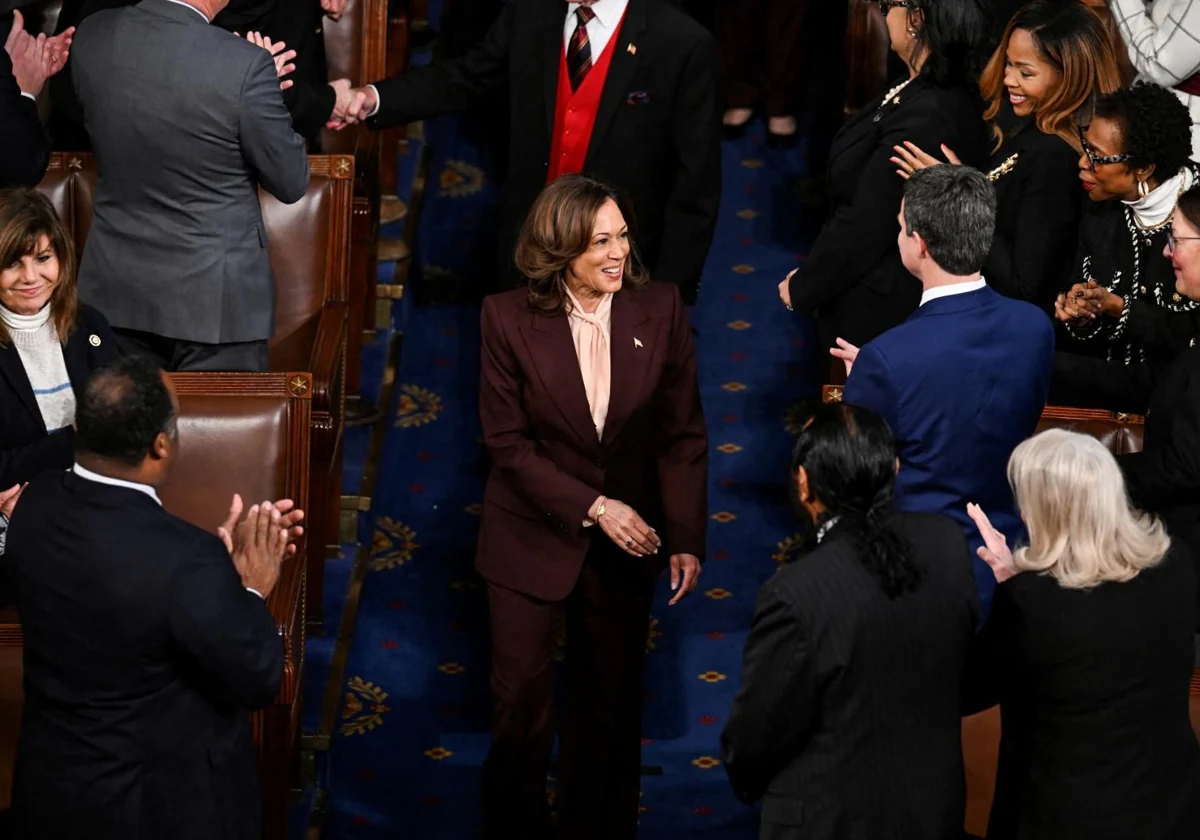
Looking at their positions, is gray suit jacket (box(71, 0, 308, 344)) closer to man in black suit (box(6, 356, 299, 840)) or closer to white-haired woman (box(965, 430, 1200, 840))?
man in black suit (box(6, 356, 299, 840))

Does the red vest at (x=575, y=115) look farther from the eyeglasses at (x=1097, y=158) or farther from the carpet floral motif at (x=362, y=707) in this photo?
the carpet floral motif at (x=362, y=707)

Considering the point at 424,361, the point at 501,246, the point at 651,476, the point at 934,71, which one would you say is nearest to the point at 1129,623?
the point at 651,476

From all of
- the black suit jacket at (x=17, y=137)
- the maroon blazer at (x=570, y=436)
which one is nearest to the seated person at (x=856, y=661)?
the maroon blazer at (x=570, y=436)

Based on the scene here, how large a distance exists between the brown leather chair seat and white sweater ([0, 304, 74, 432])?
75cm

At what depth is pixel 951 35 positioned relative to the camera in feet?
12.4

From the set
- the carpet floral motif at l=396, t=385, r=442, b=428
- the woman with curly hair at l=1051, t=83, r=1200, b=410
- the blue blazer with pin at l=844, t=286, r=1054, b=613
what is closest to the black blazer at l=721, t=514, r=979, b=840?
the blue blazer with pin at l=844, t=286, r=1054, b=613

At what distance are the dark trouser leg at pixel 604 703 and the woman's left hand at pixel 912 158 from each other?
3.47ft

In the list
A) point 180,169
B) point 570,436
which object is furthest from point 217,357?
point 570,436

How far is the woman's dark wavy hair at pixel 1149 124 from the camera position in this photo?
3.48 meters

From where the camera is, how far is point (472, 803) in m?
4.03

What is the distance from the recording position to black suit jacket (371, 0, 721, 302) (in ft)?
13.8

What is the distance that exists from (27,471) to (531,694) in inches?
43.2

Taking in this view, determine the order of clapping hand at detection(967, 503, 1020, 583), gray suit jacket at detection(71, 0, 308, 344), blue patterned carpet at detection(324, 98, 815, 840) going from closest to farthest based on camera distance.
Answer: clapping hand at detection(967, 503, 1020, 583) → gray suit jacket at detection(71, 0, 308, 344) → blue patterned carpet at detection(324, 98, 815, 840)

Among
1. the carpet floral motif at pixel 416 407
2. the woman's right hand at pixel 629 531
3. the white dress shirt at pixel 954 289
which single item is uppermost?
the white dress shirt at pixel 954 289
